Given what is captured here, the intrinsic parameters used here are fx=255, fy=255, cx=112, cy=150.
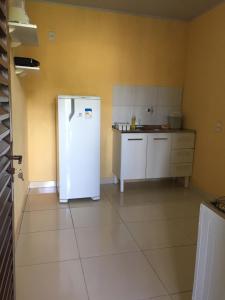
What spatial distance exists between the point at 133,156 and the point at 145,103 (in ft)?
2.98

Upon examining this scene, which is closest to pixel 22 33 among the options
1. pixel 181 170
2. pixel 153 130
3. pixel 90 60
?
pixel 90 60

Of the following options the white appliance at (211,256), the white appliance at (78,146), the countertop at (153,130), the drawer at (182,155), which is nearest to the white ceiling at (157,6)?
the white appliance at (78,146)

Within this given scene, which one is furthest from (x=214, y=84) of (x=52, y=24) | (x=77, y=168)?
(x=52, y=24)

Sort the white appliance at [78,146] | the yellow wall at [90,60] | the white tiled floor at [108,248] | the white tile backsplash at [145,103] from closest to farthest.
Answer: the white tiled floor at [108,248], the white appliance at [78,146], the yellow wall at [90,60], the white tile backsplash at [145,103]

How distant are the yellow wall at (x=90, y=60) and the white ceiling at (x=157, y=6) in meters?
0.12

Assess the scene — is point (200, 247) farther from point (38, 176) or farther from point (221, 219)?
point (38, 176)

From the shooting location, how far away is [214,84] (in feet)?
10.8

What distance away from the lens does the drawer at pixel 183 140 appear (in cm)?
365

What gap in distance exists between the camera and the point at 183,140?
3.69 m

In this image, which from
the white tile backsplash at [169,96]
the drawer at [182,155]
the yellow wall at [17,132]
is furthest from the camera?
the white tile backsplash at [169,96]

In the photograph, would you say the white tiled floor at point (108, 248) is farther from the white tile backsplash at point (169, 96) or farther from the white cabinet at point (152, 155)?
the white tile backsplash at point (169, 96)

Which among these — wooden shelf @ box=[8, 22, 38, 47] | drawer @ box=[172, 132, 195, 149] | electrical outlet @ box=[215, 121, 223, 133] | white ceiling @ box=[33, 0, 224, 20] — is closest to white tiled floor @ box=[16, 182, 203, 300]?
drawer @ box=[172, 132, 195, 149]

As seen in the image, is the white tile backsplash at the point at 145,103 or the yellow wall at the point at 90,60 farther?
the white tile backsplash at the point at 145,103

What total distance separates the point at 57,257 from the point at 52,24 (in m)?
2.87
